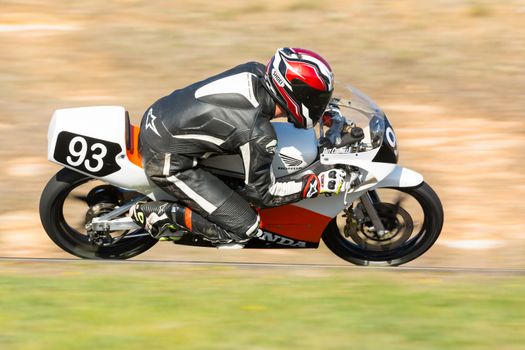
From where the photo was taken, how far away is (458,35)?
12156 mm

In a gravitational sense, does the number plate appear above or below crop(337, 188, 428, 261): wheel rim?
above

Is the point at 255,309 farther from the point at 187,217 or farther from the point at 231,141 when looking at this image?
the point at 187,217

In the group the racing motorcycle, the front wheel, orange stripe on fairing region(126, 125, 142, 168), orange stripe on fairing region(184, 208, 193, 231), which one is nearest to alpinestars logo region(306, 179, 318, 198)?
the racing motorcycle

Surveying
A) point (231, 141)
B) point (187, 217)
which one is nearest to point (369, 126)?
point (231, 141)

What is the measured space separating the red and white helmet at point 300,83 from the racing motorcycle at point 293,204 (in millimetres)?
450

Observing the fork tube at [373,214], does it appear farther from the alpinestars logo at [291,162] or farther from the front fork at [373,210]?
the alpinestars logo at [291,162]

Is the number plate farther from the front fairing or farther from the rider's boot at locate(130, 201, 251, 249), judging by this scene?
the front fairing

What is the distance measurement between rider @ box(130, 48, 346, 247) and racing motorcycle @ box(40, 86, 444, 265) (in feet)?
0.51

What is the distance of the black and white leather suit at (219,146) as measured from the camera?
6672 mm

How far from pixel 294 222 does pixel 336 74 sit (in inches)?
161

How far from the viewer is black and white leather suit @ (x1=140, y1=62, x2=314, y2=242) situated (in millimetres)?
6672

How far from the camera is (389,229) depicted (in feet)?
24.7

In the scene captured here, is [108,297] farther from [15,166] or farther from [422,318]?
[15,166]

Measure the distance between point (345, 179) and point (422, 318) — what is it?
162cm
